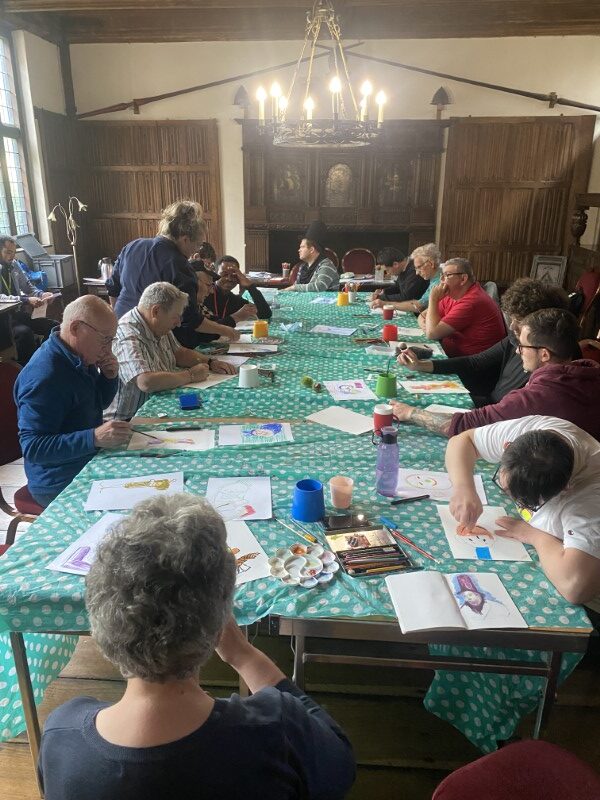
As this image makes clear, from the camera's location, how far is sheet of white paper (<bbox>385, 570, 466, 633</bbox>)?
Answer: 4.32 feet

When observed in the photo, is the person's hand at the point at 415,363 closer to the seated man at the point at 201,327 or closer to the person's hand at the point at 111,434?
the seated man at the point at 201,327

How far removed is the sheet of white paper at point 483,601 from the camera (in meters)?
1.33

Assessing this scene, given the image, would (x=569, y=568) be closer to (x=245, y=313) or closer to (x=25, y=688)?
(x=25, y=688)

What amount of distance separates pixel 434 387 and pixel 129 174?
24.3 feet

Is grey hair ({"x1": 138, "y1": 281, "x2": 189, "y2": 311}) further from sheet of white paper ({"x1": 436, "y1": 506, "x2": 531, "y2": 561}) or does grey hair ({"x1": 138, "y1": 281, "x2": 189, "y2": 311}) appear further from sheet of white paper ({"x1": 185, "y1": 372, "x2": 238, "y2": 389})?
sheet of white paper ({"x1": 436, "y1": 506, "x2": 531, "y2": 561})

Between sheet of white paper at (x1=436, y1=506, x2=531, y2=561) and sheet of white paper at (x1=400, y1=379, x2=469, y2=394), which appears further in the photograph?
sheet of white paper at (x1=400, y1=379, x2=469, y2=394)

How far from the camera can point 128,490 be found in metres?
1.89

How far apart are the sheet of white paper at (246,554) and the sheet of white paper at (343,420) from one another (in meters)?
0.83

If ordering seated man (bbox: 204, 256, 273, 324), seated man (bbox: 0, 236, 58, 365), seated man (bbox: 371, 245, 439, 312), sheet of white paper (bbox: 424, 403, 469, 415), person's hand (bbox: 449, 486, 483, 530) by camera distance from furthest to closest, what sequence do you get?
seated man (bbox: 0, 236, 58, 365), seated man (bbox: 371, 245, 439, 312), seated man (bbox: 204, 256, 273, 324), sheet of white paper (bbox: 424, 403, 469, 415), person's hand (bbox: 449, 486, 483, 530)

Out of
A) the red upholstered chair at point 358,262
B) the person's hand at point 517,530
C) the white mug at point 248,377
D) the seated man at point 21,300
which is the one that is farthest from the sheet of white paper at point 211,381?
the red upholstered chair at point 358,262

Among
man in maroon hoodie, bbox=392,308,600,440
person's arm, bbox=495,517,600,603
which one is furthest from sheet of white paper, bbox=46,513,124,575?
man in maroon hoodie, bbox=392,308,600,440

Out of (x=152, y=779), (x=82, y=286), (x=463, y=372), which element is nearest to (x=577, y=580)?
(x=152, y=779)

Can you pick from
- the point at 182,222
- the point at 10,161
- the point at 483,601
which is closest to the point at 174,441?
the point at 483,601

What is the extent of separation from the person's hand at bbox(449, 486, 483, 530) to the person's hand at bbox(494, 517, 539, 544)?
0.22 feet
